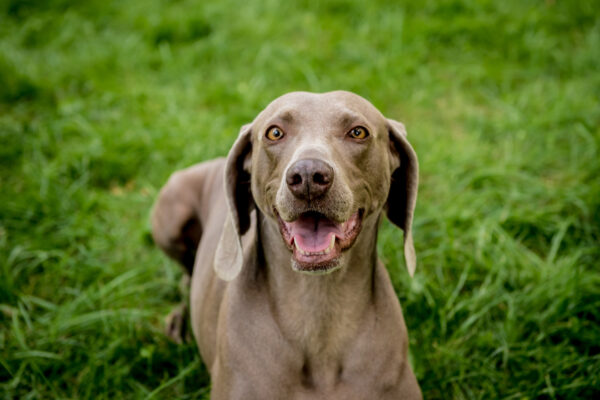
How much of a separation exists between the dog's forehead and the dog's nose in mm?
347

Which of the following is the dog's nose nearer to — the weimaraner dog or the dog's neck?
the weimaraner dog

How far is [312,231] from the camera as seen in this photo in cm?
216

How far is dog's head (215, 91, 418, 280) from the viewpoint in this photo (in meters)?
2.03

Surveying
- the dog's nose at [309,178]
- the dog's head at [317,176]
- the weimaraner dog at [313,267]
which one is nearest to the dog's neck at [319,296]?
the weimaraner dog at [313,267]

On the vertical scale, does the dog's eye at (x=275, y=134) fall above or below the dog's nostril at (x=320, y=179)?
above

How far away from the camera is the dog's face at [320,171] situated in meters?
2.01

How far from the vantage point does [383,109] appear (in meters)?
4.96

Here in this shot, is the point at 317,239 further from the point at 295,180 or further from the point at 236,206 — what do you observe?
the point at 236,206

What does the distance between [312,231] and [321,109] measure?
1.69 feet

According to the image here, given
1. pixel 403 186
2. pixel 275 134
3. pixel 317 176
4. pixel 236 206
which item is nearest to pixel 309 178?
pixel 317 176

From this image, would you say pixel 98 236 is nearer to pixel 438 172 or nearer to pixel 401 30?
pixel 438 172

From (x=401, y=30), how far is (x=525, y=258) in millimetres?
3108

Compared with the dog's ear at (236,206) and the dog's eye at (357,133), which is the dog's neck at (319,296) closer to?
the dog's ear at (236,206)

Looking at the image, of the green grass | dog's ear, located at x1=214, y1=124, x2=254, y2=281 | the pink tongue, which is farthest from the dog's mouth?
the green grass
